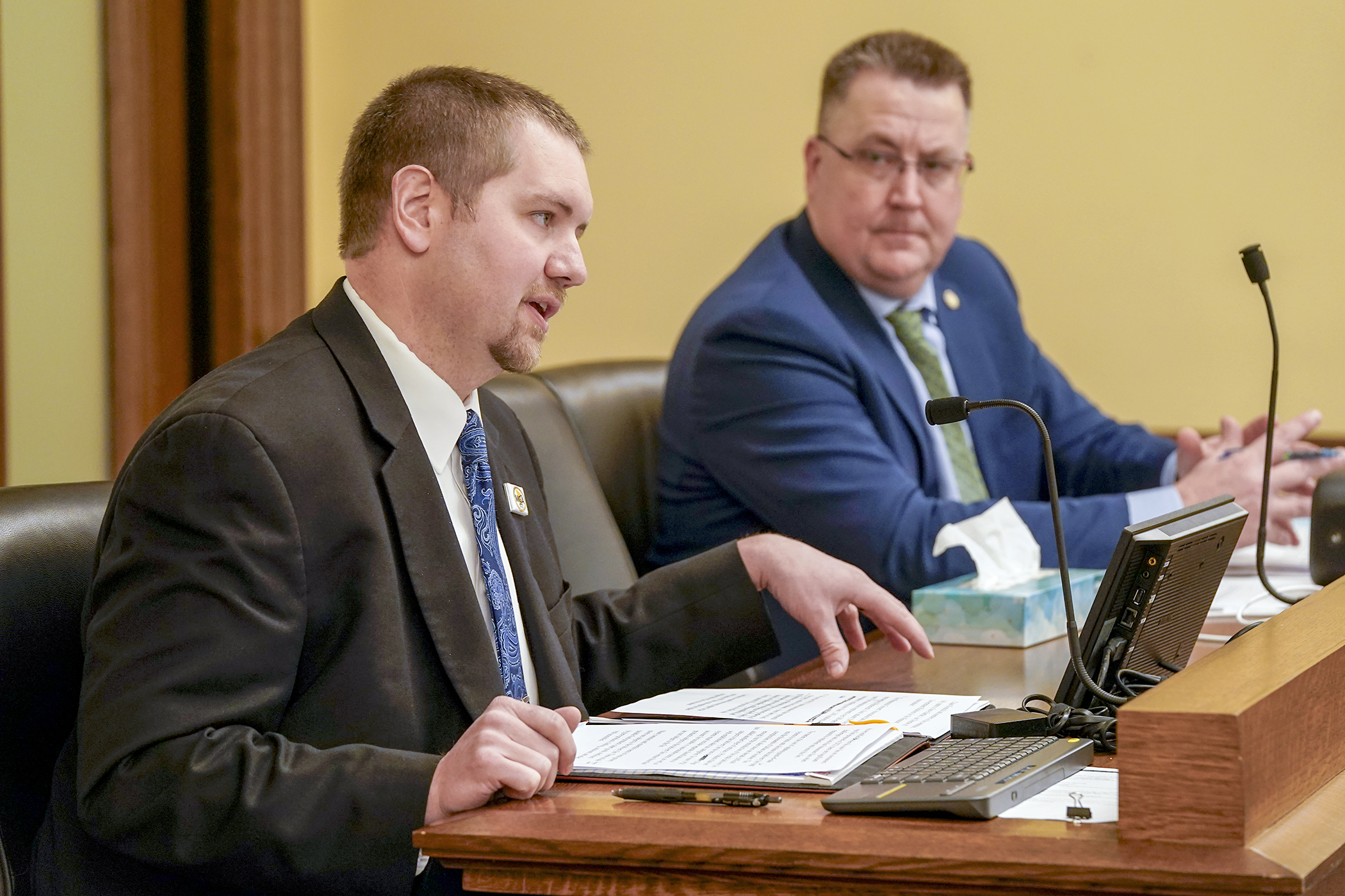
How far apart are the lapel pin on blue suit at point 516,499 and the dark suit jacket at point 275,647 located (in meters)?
0.17

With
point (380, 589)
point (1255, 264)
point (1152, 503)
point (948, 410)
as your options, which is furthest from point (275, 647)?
point (1152, 503)

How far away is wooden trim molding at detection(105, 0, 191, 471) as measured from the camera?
2.58 meters

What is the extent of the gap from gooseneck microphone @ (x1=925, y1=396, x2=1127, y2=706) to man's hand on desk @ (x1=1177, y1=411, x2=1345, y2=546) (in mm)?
892

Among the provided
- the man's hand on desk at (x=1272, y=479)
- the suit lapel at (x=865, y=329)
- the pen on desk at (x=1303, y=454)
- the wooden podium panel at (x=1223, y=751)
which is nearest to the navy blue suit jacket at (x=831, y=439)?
the suit lapel at (x=865, y=329)

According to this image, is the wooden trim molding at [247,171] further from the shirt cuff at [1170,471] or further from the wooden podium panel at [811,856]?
the wooden podium panel at [811,856]

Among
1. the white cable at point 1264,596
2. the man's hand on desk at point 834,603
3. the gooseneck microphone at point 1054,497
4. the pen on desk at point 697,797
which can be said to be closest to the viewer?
the pen on desk at point 697,797

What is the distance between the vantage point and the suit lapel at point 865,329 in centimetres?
221

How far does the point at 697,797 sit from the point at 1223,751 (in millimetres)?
317

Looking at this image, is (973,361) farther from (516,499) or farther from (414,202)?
(414,202)

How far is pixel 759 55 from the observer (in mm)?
3111

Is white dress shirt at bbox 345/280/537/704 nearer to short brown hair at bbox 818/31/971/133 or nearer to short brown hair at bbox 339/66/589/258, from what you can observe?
short brown hair at bbox 339/66/589/258

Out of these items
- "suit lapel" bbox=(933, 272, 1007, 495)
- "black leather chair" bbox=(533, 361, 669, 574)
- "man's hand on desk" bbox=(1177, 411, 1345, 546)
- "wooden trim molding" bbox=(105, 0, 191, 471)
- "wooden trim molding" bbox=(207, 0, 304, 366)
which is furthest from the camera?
"wooden trim molding" bbox=(207, 0, 304, 366)

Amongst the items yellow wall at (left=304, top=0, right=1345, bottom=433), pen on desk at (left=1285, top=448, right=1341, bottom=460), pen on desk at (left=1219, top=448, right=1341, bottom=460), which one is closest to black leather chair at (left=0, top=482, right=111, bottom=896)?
pen on desk at (left=1219, top=448, right=1341, bottom=460)

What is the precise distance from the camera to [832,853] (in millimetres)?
798
